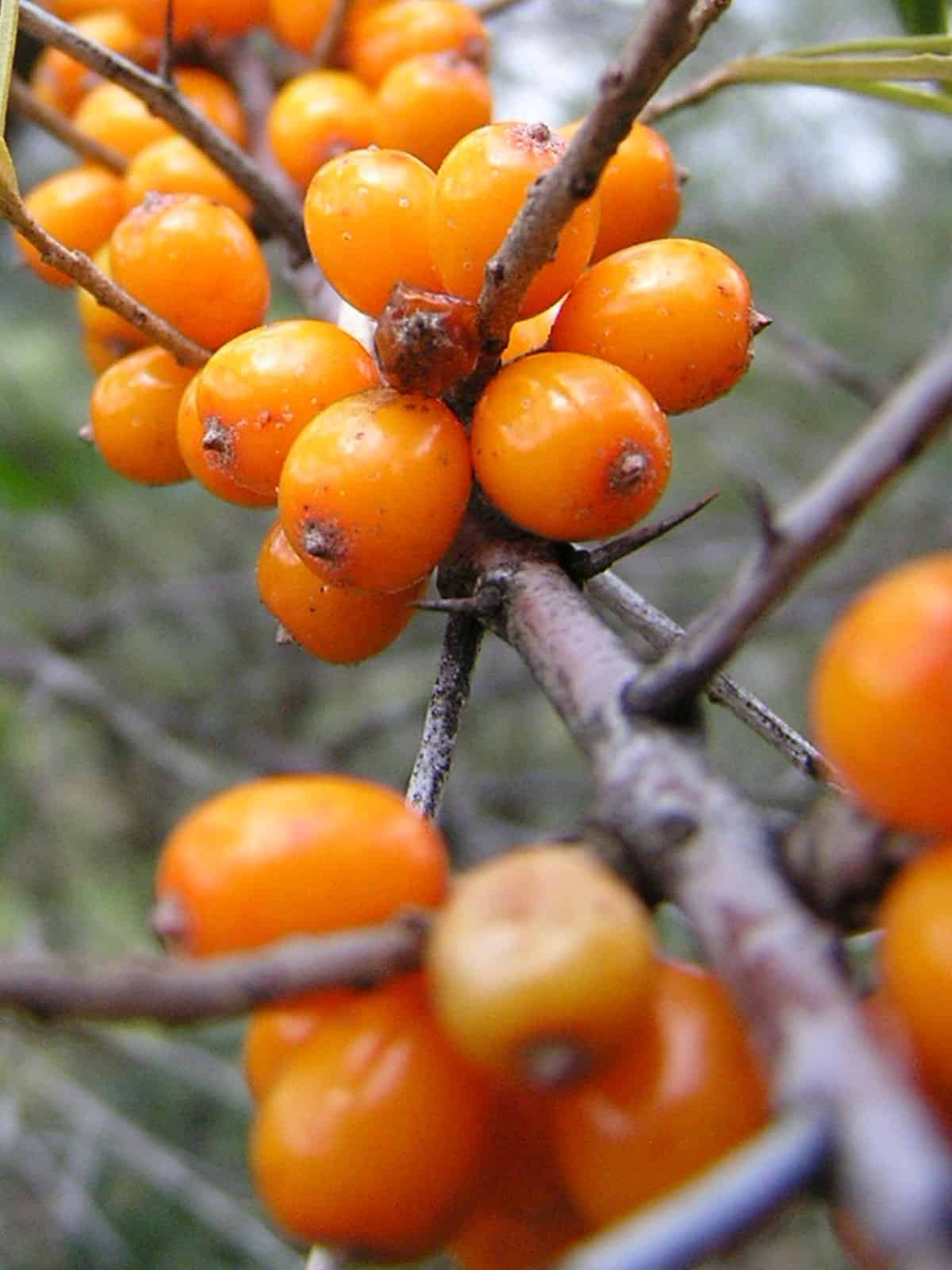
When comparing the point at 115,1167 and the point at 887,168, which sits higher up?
the point at 887,168

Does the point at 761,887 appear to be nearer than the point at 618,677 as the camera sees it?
Yes

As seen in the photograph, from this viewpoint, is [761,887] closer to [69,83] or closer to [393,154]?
[393,154]

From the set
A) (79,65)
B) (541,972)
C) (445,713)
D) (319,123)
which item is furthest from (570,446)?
(79,65)

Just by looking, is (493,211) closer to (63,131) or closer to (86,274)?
(86,274)

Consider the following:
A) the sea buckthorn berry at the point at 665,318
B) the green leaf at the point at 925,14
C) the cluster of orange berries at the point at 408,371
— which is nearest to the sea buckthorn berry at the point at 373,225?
the cluster of orange berries at the point at 408,371

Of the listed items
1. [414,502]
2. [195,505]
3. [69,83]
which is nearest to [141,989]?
[414,502]

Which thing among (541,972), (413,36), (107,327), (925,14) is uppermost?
(925,14)

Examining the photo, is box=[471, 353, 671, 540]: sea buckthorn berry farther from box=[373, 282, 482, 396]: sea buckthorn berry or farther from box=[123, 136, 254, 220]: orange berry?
box=[123, 136, 254, 220]: orange berry
